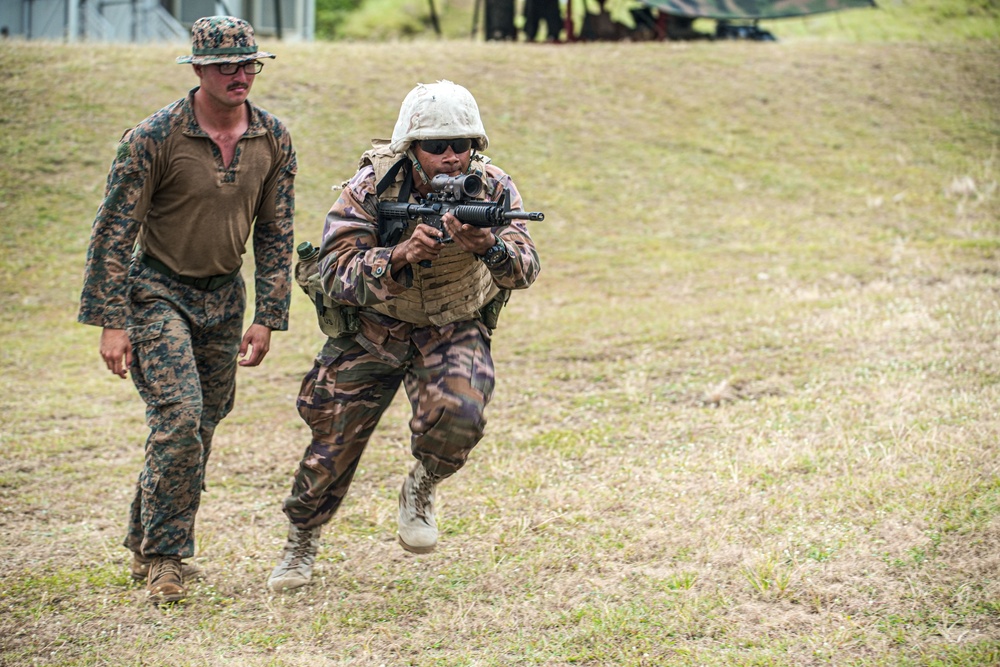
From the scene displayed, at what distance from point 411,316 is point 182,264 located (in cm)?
123

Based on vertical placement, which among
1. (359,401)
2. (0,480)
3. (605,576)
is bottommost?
(0,480)

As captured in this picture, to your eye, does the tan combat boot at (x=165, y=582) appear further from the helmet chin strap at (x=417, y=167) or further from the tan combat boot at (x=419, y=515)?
the helmet chin strap at (x=417, y=167)


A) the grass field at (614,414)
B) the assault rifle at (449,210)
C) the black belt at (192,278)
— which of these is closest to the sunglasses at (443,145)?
the assault rifle at (449,210)

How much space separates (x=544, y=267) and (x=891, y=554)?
8203 millimetres

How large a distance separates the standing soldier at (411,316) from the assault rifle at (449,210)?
38 mm

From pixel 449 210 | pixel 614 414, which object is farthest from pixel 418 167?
pixel 614 414

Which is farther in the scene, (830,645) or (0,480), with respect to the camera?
(0,480)

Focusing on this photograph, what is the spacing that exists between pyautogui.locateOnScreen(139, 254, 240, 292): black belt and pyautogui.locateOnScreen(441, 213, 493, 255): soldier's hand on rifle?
1.55 meters

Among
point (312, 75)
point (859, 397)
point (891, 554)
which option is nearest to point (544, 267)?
point (859, 397)

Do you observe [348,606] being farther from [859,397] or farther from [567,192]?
[567,192]

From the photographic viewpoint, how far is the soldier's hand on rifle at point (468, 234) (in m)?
4.04

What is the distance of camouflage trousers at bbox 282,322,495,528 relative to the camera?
180 inches

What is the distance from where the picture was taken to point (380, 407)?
4832 millimetres

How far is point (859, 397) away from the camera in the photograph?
741 cm
